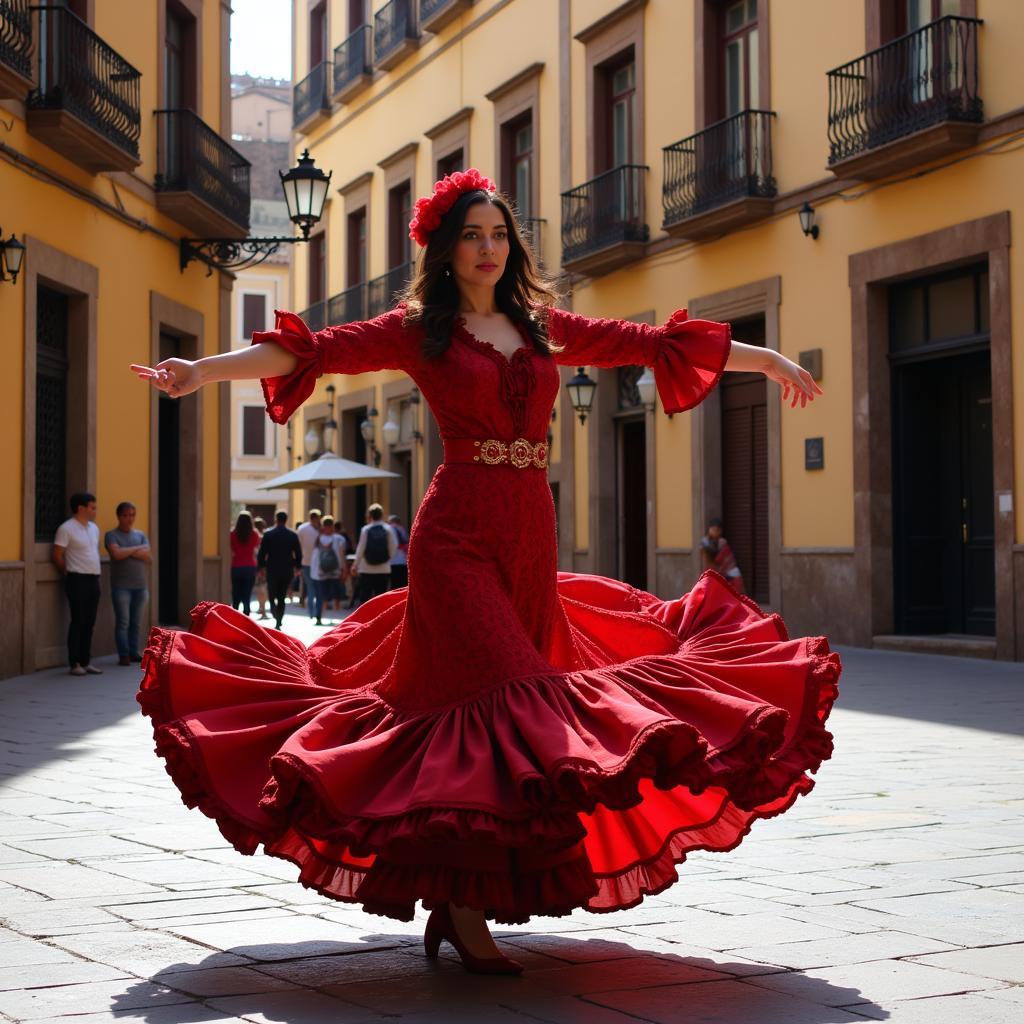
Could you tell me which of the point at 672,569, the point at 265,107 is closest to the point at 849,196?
the point at 672,569

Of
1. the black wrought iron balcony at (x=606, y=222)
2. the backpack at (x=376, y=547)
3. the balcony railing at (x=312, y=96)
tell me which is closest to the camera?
the black wrought iron balcony at (x=606, y=222)

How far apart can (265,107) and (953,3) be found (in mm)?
44251

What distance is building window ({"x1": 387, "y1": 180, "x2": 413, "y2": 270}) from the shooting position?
95.7 feet

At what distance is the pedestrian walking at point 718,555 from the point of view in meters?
16.7

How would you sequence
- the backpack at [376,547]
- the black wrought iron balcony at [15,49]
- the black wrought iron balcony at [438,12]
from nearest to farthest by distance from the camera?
the black wrought iron balcony at [15,49] → the backpack at [376,547] → the black wrought iron balcony at [438,12]

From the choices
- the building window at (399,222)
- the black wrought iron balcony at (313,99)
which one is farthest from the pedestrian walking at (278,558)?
the black wrought iron balcony at (313,99)

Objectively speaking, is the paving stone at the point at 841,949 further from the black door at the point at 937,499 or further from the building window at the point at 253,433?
the building window at the point at 253,433

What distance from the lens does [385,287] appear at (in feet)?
95.8

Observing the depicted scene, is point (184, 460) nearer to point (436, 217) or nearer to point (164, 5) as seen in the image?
point (164, 5)

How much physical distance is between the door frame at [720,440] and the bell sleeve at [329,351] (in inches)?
540

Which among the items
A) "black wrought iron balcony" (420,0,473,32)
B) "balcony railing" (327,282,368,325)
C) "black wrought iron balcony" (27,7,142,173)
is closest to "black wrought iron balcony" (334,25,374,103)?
"black wrought iron balcony" (420,0,473,32)

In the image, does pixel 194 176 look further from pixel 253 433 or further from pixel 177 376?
pixel 253 433

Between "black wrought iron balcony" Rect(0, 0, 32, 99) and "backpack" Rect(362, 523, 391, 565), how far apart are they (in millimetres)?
9697

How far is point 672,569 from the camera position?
20.5 m
